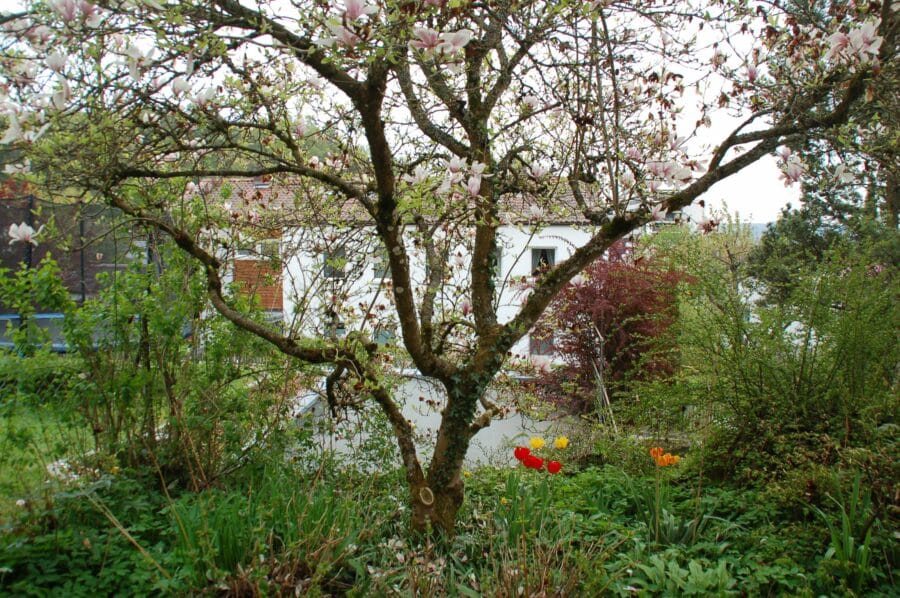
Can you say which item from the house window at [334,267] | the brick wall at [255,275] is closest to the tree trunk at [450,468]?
the house window at [334,267]

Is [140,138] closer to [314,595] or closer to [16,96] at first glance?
[16,96]

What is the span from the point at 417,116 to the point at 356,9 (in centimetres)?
163

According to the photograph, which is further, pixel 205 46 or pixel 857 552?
pixel 857 552

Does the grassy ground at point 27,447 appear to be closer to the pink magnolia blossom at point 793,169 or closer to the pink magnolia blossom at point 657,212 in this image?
the pink magnolia blossom at point 657,212

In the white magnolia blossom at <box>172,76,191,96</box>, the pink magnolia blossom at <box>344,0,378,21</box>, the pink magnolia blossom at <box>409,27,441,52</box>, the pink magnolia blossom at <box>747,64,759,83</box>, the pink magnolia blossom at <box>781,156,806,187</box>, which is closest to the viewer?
the pink magnolia blossom at <box>344,0,378,21</box>

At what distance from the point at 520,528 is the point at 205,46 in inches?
89.1

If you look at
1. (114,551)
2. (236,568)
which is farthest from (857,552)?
(114,551)

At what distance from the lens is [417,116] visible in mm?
3221

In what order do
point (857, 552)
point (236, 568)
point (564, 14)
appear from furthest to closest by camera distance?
point (564, 14)
point (857, 552)
point (236, 568)

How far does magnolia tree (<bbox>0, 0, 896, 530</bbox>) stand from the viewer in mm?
2006

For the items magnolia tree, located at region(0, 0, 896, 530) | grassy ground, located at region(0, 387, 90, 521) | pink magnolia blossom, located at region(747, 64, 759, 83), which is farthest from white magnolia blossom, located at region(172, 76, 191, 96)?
pink magnolia blossom, located at region(747, 64, 759, 83)

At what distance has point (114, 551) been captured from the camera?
222 cm

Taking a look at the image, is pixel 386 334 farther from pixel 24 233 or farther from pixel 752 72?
pixel 752 72

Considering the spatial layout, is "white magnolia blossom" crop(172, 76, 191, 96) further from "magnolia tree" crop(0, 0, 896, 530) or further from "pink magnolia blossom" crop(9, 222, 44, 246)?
"pink magnolia blossom" crop(9, 222, 44, 246)
